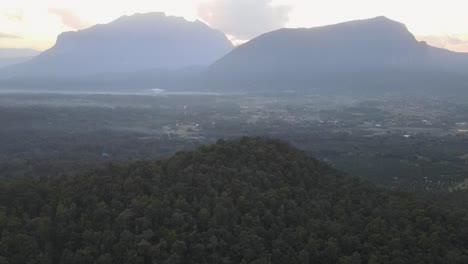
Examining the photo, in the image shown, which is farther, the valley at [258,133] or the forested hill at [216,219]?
the valley at [258,133]

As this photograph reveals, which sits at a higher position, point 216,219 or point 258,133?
point 216,219

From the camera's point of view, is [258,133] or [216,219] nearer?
[216,219]

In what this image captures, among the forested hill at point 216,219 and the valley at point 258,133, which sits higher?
the forested hill at point 216,219

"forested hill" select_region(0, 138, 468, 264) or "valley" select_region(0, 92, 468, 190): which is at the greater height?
"forested hill" select_region(0, 138, 468, 264)

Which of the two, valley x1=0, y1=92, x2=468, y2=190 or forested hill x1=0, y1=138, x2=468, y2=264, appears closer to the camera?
forested hill x1=0, y1=138, x2=468, y2=264

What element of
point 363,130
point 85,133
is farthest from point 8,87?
point 363,130

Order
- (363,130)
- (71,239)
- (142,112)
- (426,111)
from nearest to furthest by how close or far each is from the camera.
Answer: (71,239) → (363,130) → (142,112) → (426,111)

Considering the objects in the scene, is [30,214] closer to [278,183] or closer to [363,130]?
[278,183]

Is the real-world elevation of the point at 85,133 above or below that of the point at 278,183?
below
